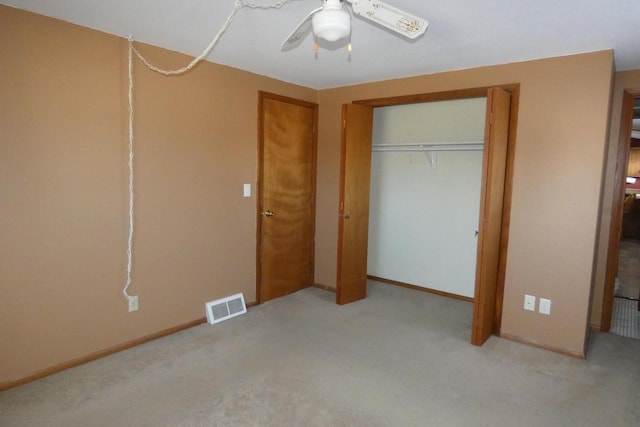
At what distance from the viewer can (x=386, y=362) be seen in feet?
9.20

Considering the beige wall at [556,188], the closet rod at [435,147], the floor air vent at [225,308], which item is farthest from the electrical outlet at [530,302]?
the floor air vent at [225,308]

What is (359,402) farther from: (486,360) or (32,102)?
(32,102)

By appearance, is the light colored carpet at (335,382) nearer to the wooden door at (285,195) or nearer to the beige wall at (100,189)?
the beige wall at (100,189)

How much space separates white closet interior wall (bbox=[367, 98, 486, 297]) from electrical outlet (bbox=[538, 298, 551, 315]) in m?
1.05

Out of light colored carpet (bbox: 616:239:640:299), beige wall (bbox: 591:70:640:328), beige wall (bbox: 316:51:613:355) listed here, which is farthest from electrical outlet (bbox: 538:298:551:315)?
light colored carpet (bbox: 616:239:640:299)

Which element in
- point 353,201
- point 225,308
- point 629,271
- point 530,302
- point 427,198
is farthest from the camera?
point 629,271

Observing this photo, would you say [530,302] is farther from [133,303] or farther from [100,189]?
[100,189]

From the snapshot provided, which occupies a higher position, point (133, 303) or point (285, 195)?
point (285, 195)

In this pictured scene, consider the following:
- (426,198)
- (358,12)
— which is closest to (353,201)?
(426,198)

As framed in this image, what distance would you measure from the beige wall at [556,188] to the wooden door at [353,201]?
103 centimetres

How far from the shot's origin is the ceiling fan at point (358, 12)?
5.56ft

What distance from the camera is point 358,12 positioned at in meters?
1.82

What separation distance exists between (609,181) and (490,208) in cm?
124

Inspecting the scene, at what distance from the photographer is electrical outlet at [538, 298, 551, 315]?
9.98ft
